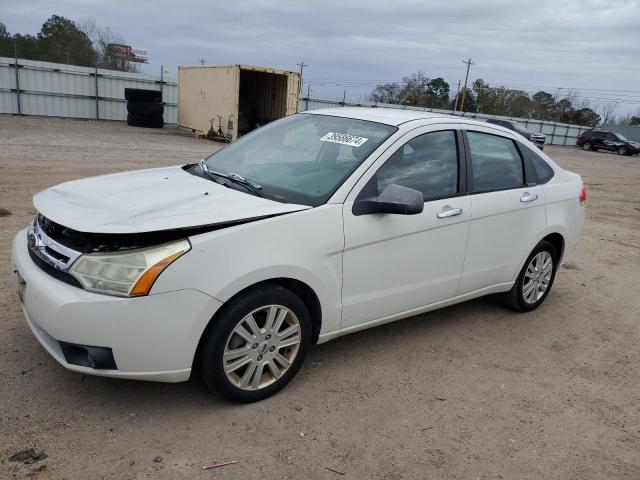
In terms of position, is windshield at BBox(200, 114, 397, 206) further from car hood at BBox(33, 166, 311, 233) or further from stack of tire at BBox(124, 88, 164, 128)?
stack of tire at BBox(124, 88, 164, 128)

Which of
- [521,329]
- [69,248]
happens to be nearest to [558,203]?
[521,329]

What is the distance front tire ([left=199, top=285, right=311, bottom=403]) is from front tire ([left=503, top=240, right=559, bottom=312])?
243 centimetres

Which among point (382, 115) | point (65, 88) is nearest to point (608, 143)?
point (65, 88)

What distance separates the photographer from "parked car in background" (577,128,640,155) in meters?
37.1

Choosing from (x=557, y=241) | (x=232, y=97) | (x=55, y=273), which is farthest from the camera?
(x=232, y=97)

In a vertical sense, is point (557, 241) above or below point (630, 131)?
below

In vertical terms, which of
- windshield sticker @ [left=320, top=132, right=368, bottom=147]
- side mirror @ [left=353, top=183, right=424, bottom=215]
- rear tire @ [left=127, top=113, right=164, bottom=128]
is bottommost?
rear tire @ [left=127, top=113, right=164, bottom=128]

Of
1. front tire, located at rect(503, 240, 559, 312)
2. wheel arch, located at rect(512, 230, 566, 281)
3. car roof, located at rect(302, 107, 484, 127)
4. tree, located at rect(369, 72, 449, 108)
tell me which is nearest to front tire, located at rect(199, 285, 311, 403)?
car roof, located at rect(302, 107, 484, 127)

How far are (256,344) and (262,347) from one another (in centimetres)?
5

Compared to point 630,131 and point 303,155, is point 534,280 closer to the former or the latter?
point 303,155

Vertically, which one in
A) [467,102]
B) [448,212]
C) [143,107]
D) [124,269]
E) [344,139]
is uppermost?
[467,102]

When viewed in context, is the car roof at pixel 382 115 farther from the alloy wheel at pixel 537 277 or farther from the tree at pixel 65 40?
the tree at pixel 65 40

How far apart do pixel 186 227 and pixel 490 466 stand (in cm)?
204

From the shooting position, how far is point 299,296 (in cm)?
323
